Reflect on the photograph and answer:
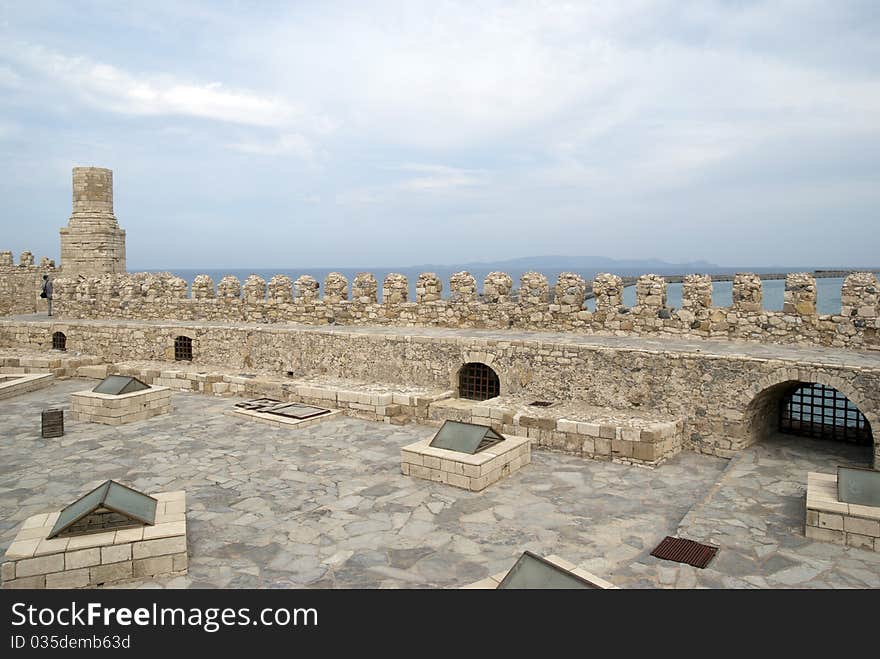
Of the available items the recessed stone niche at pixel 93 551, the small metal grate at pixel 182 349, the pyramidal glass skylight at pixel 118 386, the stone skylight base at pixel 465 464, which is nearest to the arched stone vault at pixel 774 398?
the stone skylight base at pixel 465 464

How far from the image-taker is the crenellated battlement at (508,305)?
10.3 metres

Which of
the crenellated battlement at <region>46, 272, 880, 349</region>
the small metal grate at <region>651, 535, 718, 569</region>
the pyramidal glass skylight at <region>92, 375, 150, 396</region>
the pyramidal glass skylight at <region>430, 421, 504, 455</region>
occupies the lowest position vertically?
the small metal grate at <region>651, 535, 718, 569</region>

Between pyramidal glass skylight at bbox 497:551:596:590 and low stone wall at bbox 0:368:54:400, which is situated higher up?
pyramidal glass skylight at bbox 497:551:596:590

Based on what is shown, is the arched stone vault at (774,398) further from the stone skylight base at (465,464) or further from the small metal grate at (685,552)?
the small metal grate at (685,552)

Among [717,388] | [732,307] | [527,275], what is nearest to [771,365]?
[717,388]

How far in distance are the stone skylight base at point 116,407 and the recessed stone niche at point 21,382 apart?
2.99m

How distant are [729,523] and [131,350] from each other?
49.0 ft

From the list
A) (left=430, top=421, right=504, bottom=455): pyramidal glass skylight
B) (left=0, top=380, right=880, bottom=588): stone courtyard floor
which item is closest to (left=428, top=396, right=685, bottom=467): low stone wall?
(left=0, top=380, right=880, bottom=588): stone courtyard floor

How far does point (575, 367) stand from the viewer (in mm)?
10641

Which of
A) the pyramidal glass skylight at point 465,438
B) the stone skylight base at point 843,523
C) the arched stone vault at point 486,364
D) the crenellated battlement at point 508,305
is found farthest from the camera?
the arched stone vault at point 486,364

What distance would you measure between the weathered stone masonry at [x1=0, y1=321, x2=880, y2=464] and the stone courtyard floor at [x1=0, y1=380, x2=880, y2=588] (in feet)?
2.63

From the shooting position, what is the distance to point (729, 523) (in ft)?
21.5

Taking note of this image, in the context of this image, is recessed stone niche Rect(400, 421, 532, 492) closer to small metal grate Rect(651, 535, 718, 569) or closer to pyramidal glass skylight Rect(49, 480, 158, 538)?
small metal grate Rect(651, 535, 718, 569)

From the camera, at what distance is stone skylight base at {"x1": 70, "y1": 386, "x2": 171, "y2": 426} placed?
10.9m
